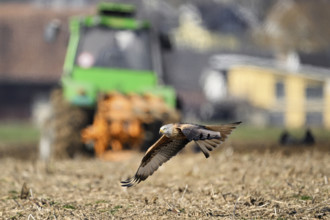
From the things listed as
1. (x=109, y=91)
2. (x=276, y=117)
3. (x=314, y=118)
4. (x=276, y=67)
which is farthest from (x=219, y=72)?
(x=109, y=91)

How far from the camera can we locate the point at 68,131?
1216 centimetres

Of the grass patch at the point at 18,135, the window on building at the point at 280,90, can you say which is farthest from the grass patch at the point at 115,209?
the window on building at the point at 280,90

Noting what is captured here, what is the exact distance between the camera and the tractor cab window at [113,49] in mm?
13617

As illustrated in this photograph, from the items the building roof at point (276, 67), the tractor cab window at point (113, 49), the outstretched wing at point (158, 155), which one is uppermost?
the tractor cab window at point (113, 49)

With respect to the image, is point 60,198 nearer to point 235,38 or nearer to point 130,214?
point 130,214

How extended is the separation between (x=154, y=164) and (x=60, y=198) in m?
1.20

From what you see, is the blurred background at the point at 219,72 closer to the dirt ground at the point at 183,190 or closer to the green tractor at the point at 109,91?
the green tractor at the point at 109,91

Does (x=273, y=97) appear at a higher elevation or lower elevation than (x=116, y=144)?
lower

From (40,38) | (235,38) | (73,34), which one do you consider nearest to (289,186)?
(73,34)

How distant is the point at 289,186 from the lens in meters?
7.40

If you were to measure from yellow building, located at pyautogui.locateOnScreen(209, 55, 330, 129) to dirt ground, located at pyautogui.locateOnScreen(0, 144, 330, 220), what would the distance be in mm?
33772

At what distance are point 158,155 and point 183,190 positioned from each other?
82cm

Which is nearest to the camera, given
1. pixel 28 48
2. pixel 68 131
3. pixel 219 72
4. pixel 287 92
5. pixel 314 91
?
pixel 68 131

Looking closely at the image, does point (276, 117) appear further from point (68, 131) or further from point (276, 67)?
point (68, 131)
